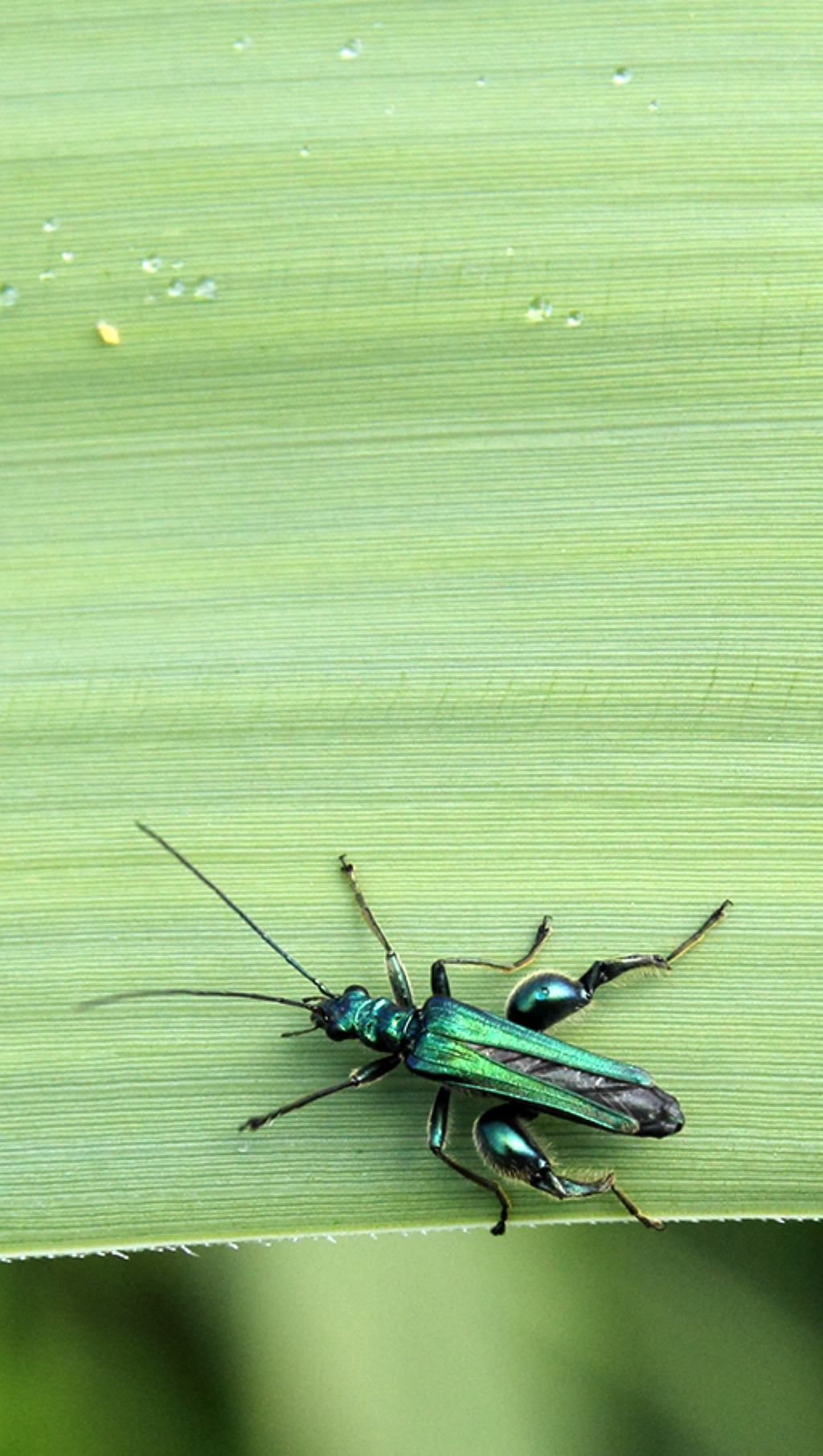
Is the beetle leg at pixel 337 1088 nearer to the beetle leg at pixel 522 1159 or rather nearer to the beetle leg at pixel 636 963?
the beetle leg at pixel 522 1159

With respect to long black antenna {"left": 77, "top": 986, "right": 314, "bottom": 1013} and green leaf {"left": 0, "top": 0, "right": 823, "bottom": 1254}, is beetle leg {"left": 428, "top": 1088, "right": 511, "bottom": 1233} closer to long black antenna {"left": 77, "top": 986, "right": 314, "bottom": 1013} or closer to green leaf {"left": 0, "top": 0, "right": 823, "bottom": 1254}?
green leaf {"left": 0, "top": 0, "right": 823, "bottom": 1254}

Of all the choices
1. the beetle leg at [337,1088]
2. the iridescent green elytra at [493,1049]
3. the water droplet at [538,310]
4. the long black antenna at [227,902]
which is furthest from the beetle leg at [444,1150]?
the water droplet at [538,310]

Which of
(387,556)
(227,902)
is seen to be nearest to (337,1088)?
(227,902)

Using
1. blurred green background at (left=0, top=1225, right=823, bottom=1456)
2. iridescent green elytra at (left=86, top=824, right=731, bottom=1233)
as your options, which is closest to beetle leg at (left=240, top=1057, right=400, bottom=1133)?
iridescent green elytra at (left=86, top=824, right=731, bottom=1233)

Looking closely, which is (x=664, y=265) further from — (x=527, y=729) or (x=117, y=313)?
(x=117, y=313)

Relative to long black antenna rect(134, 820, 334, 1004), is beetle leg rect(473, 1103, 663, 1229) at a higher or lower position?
lower

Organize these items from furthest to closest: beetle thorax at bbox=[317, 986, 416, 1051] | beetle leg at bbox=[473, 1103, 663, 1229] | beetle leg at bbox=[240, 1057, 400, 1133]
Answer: beetle thorax at bbox=[317, 986, 416, 1051], beetle leg at bbox=[240, 1057, 400, 1133], beetle leg at bbox=[473, 1103, 663, 1229]

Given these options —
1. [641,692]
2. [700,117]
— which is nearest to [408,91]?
[700,117]
